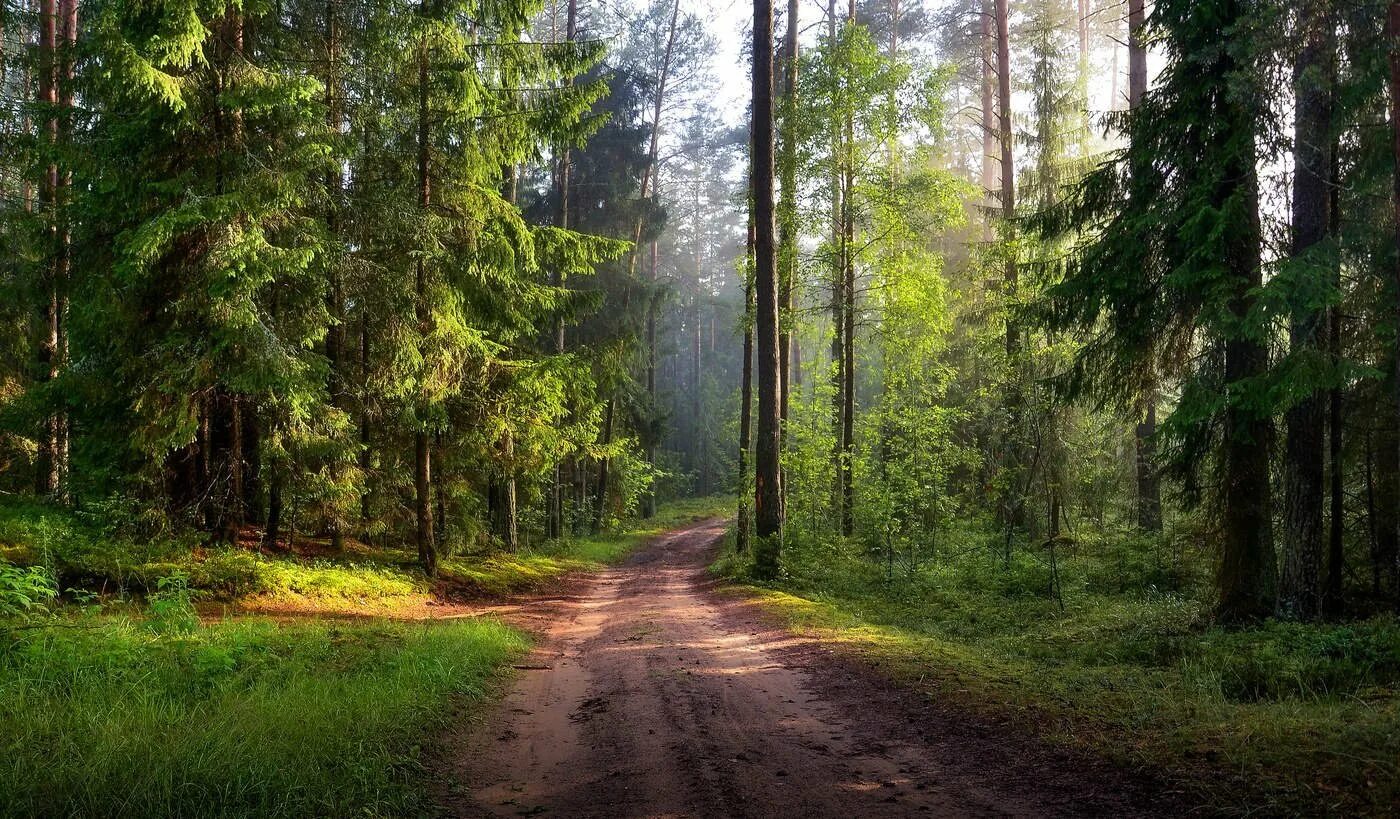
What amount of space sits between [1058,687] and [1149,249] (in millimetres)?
5523

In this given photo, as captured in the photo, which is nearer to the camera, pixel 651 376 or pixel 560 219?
pixel 560 219

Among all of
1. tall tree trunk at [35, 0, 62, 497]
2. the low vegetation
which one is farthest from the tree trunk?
tall tree trunk at [35, 0, 62, 497]

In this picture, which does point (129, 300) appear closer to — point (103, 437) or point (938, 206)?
point (103, 437)

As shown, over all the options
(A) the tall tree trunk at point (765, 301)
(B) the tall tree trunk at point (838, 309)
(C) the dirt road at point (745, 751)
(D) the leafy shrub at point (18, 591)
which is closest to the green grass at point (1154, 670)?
(C) the dirt road at point (745, 751)

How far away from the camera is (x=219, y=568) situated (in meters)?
9.70

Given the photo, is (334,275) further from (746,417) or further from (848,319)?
(848,319)

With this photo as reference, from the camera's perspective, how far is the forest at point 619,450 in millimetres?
4816

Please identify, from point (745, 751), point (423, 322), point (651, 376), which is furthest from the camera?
point (651, 376)

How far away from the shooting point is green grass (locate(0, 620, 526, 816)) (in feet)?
12.6

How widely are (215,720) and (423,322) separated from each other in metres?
9.05

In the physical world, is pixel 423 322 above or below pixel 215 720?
above

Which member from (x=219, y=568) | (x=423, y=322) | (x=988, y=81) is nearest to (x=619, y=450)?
(x=423, y=322)

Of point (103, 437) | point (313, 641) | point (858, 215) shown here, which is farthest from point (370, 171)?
point (858, 215)

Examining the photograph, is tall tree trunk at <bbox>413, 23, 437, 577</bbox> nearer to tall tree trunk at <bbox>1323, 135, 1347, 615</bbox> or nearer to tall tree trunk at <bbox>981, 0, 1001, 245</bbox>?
tall tree trunk at <bbox>1323, 135, 1347, 615</bbox>
